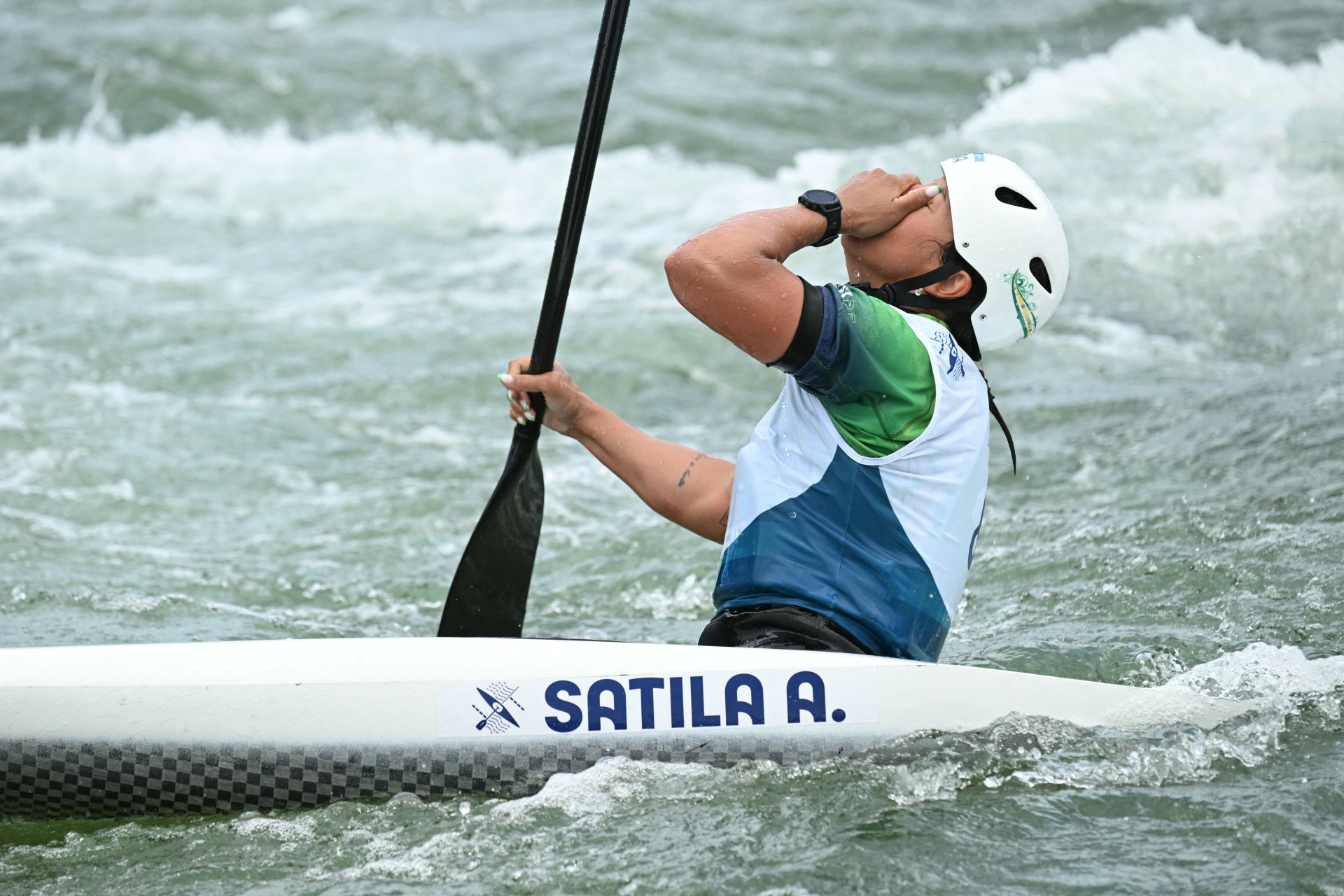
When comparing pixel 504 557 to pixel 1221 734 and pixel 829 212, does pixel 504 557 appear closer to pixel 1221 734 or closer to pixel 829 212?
pixel 829 212

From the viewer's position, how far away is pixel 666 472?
3283 millimetres

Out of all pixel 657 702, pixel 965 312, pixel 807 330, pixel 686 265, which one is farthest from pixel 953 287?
pixel 657 702

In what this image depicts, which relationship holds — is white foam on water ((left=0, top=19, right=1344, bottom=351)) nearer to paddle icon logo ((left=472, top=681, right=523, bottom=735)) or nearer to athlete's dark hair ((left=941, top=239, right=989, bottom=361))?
athlete's dark hair ((left=941, top=239, right=989, bottom=361))

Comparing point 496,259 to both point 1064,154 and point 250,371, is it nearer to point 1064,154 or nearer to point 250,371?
point 250,371

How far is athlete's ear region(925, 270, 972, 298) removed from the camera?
283cm

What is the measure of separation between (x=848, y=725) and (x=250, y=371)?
542 centimetres

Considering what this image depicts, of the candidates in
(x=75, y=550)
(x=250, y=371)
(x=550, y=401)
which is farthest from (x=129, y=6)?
(x=550, y=401)

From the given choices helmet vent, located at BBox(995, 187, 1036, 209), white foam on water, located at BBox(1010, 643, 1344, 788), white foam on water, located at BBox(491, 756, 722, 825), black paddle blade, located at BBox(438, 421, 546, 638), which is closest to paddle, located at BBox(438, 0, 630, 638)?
black paddle blade, located at BBox(438, 421, 546, 638)

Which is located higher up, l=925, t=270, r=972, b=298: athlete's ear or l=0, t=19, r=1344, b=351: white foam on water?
l=0, t=19, r=1344, b=351: white foam on water

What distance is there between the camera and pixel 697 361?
7488 mm

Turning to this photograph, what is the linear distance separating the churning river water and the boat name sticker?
10 centimetres

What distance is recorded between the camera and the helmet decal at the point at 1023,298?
2848 millimetres

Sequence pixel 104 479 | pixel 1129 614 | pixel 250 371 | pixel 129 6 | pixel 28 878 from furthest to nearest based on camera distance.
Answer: pixel 129 6 < pixel 250 371 < pixel 104 479 < pixel 1129 614 < pixel 28 878

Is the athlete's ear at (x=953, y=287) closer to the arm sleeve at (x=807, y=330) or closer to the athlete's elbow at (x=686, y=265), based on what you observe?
the arm sleeve at (x=807, y=330)
